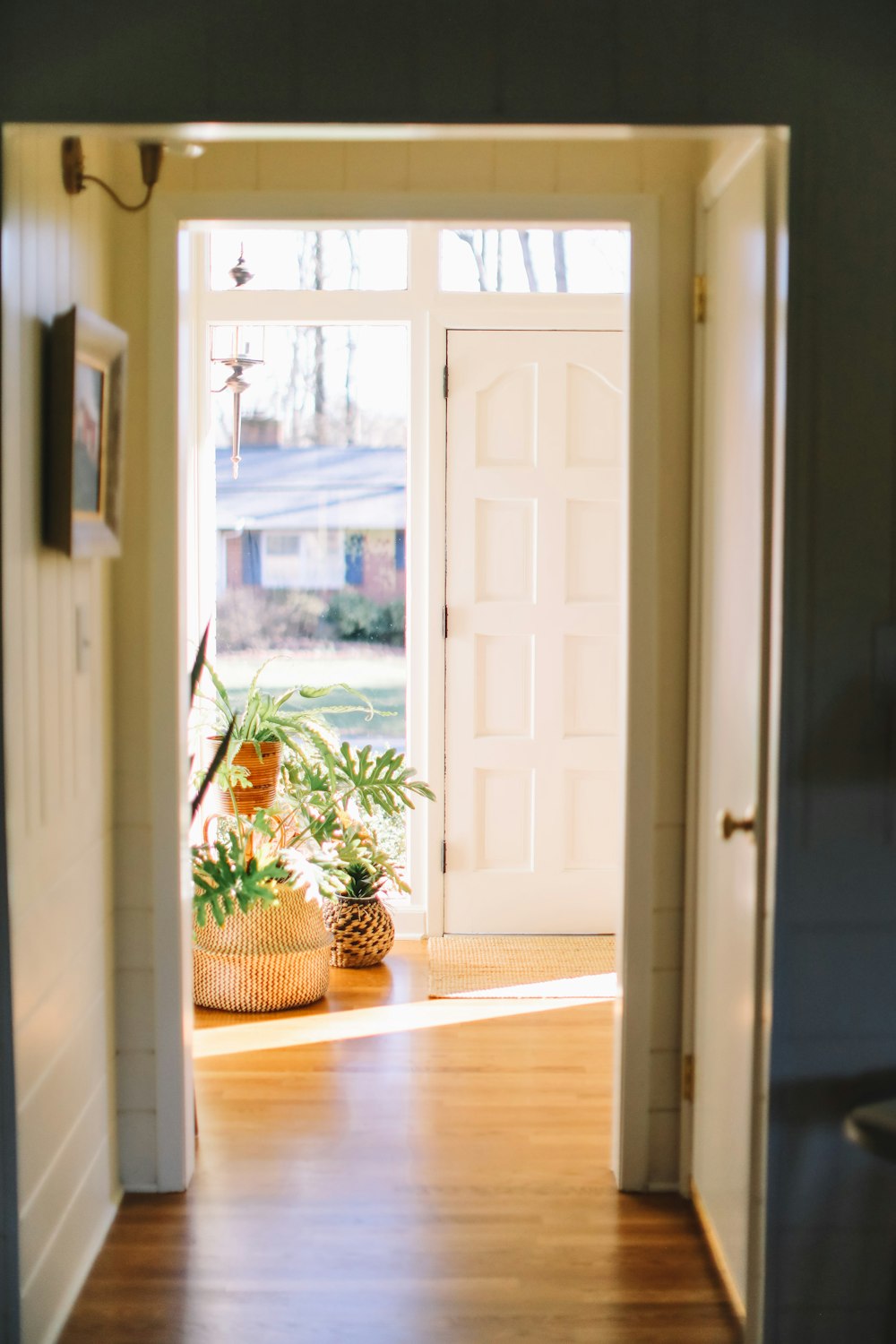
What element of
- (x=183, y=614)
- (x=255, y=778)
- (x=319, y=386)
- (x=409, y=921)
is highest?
(x=319, y=386)

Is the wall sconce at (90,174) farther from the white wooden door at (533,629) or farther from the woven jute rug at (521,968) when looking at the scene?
the woven jute rug at (521,968)

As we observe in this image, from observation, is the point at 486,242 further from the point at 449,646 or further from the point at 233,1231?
the point at 233,1231

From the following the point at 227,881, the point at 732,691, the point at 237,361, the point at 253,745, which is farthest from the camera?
the point at 237,361

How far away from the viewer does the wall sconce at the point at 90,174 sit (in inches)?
97.4

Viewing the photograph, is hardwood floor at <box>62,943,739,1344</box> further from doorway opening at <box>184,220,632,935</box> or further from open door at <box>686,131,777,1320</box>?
doorway opening at <box>184,220,632,935</box>

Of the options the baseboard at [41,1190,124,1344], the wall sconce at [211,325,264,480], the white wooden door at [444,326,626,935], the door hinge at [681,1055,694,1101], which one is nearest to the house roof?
the wall sconce at [211,325,264,480]

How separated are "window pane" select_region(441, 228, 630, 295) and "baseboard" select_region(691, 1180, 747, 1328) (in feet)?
10.4

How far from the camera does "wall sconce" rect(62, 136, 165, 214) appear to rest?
2.47m

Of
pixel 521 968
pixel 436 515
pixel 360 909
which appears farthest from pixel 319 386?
pixel 521 968

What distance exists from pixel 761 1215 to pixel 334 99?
1.89 m

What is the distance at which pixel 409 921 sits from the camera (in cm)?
511

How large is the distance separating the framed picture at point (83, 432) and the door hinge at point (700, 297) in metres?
1.21

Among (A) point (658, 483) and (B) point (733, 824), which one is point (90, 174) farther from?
(B) point (733, 824)

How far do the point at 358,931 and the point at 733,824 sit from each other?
97.2 inches
